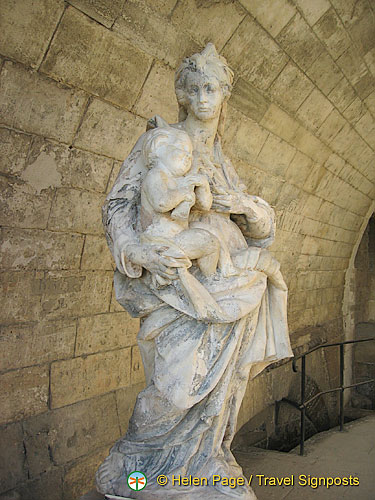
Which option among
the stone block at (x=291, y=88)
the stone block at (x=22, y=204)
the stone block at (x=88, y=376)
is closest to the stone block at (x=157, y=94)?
the stone block at (x=22, y=204)

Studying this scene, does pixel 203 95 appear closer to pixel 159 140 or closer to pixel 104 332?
pixel 159 140

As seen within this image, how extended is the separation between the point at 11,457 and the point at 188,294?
6.17 feet

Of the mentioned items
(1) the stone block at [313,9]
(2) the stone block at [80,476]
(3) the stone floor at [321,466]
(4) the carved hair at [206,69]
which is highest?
(1) the stone block at [313,9]

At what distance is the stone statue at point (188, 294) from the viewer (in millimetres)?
1843

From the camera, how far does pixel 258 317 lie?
2.14 metres

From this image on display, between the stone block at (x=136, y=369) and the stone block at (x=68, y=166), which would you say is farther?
the stone block at (x=136, y=369)

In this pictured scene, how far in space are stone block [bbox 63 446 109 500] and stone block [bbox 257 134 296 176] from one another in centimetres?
311

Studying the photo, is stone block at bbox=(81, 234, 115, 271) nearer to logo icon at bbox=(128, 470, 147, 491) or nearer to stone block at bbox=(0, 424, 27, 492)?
stone block at bbox=(0, 424, 27, 492)

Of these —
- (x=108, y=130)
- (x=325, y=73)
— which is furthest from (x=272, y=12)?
(x=108, y=130)

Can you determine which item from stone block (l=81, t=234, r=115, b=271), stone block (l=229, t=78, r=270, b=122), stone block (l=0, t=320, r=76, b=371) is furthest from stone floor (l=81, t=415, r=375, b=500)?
stone block (l=229, t=78, r=270, b=122)

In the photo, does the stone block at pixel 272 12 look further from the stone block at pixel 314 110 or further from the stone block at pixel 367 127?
the stone block at pixel 367 127

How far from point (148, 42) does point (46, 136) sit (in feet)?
3.23

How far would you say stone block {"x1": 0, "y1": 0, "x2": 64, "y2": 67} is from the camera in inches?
100

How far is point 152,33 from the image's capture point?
3223mm
